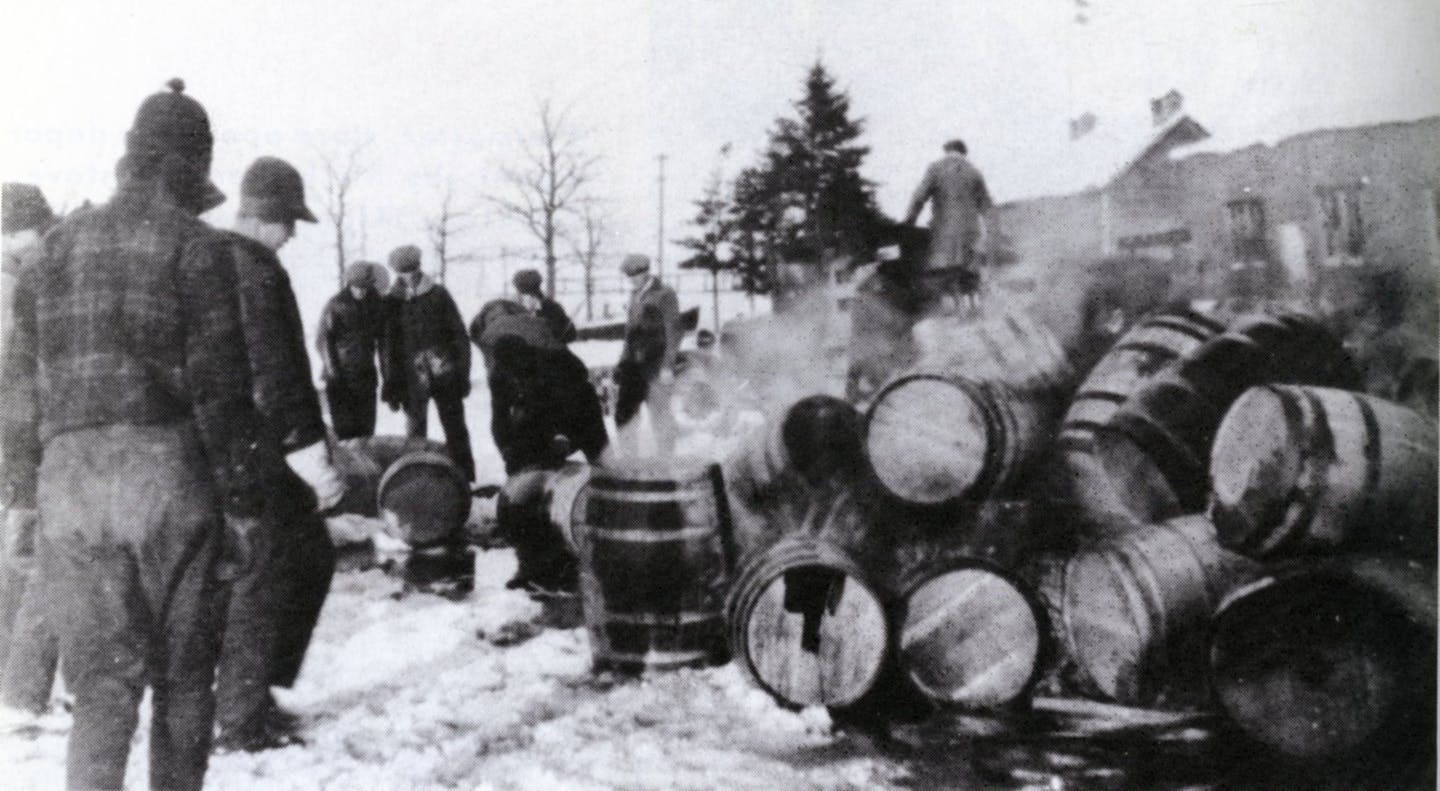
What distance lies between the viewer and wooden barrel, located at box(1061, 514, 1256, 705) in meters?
3.46

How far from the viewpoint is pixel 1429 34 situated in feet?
12.5

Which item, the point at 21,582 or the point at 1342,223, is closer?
the point at 21,582

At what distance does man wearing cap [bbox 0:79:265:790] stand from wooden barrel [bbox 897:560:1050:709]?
209cm

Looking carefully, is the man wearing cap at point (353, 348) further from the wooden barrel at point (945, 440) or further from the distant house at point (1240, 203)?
the distant house at point (1240, 203)

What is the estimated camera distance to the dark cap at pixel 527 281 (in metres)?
4.75

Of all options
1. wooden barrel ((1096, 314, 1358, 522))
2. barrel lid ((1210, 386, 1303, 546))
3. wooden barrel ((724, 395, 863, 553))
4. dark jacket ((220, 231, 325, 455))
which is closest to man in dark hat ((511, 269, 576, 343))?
wooden barrel ((724, 395, 863, 553))

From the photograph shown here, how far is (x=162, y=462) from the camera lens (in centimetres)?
289

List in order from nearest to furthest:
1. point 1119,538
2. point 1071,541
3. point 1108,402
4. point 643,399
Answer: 1. point 1119,538
2. point 1071,541
3. point 1108,402
4. point 643,399

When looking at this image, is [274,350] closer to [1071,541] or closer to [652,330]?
[1071,541]

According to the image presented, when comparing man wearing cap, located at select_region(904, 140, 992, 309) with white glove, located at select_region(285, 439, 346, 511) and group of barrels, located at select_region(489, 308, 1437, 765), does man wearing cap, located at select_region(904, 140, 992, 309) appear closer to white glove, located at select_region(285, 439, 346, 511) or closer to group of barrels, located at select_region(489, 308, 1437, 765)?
group of barrels, located at select_region(489, 308, 1437, 765)

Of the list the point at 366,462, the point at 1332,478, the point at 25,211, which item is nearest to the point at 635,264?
the point at 366,462

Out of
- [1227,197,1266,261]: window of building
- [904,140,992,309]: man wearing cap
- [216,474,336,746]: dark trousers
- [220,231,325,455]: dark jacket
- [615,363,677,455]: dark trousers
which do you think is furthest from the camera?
[615,363,677,455]: dark trousers

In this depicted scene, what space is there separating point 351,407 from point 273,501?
1.98 metres

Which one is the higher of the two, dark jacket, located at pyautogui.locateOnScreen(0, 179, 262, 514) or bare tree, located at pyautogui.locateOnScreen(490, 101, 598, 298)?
bare tree, located at pyautogui.locateOnScreen(490, 101, 598, 298)
